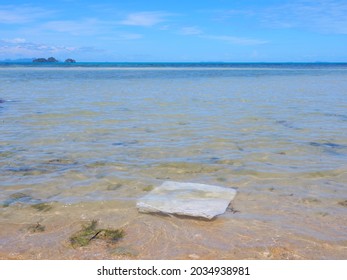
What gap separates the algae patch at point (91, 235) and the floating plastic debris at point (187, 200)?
0.65 meters

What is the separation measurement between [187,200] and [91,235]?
1471 millimetres

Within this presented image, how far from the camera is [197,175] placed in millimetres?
6504

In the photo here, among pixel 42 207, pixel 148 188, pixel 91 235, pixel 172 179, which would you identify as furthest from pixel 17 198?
pixel 172 179

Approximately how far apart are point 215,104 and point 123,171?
31.6ft

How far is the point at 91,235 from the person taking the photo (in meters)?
4.41

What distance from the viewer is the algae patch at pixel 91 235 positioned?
14.0 feet

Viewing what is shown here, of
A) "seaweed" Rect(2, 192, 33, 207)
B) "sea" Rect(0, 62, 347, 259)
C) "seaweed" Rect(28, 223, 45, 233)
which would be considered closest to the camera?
"sea" Rect(0, 62, 347, 259)

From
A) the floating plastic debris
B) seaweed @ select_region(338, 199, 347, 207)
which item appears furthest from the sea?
the floating plastic debris

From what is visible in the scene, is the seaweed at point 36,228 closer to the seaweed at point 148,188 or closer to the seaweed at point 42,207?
the seaweed at point 42,207

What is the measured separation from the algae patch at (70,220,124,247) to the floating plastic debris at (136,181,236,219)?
0.65 metres

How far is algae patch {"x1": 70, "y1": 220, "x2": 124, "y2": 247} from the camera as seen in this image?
425cm

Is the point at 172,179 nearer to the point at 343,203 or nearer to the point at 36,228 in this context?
the point at 36,228

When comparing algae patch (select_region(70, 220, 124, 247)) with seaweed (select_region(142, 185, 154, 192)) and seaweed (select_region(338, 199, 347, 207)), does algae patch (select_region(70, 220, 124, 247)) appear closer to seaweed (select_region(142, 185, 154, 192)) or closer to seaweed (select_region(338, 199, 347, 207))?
seaweed (select_region(142, 185, 154, 192))
